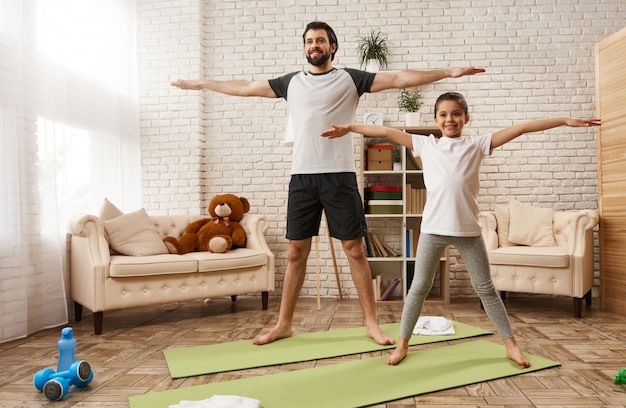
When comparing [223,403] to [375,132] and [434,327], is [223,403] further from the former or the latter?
[434,327]

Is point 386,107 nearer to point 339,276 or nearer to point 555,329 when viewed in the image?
point 339,276

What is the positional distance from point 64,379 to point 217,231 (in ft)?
6.95

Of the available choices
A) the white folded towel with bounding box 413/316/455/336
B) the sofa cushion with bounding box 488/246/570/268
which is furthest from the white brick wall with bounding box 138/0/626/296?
the white folded towel with bounding box 413/316/455/336

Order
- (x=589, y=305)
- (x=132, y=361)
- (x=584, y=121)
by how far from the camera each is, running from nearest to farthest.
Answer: (x=584, y=121)
(x=132, y=361)
(x=589, y=305)

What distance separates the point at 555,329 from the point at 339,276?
200cm

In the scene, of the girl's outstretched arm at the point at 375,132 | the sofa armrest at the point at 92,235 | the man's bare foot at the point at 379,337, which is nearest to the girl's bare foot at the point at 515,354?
the man's bare foot at the point at 379,337

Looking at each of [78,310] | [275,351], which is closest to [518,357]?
[275,351]

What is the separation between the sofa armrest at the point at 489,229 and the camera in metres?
4.13

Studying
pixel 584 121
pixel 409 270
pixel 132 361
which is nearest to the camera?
pixel 584 121

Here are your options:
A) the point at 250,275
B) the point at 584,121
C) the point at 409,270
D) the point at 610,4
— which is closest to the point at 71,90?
the point at 250,275

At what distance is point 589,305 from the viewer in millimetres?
4105

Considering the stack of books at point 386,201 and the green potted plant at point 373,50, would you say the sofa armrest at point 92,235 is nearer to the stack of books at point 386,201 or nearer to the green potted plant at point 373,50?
the stack of books at point 386,201

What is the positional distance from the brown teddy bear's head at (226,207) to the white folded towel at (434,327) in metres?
1.79

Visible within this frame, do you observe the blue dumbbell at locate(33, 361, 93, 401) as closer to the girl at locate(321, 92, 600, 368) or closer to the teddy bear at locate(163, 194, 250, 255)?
the girl at locate(321, 92, 600, 368)
